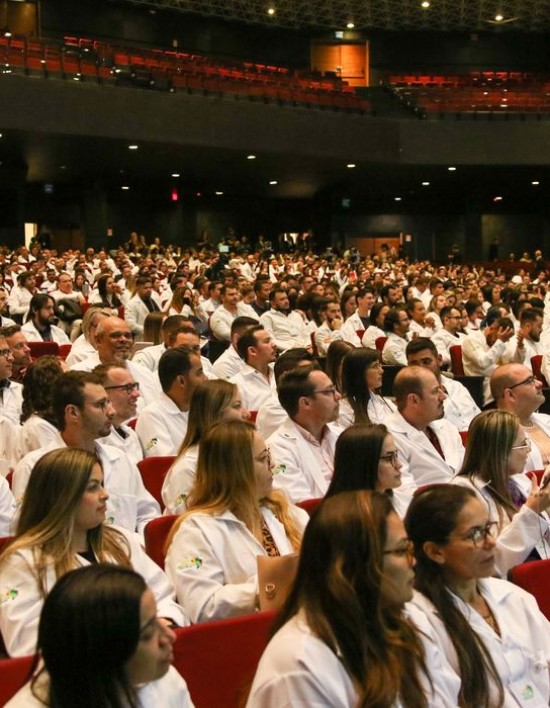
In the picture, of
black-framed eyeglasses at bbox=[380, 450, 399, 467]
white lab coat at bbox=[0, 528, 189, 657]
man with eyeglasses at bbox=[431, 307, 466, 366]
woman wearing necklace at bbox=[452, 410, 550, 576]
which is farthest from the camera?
man with eyeglasses at bbox=[431, 307, 466, 366]

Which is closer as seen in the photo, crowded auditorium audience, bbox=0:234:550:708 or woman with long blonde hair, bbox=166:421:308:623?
crowded auditorium audience, bbox=0:234:550:708

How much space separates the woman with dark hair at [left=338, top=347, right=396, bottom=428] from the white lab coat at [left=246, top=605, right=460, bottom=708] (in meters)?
3.57

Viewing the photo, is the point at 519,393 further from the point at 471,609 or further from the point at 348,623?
the point at 348,623

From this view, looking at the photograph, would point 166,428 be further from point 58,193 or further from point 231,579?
point 58,193

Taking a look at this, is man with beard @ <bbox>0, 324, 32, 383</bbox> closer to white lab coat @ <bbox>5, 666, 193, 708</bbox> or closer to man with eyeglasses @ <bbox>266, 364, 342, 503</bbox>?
man with eyeglasses @ <bbox>266, 364, 342, 503</bbox>

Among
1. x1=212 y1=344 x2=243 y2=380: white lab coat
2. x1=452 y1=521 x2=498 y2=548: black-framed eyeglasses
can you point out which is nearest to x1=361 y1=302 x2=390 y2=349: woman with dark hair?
x1=212 y1=344 x2=243 y2=380: white lab coat

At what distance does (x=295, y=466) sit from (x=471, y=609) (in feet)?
6.67

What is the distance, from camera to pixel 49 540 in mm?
2971

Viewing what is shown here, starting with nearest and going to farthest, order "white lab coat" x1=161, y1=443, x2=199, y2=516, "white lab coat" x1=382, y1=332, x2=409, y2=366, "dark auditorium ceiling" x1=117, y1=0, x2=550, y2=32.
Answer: "white lab coat" x1=161, y1=443, x2=199, y2=516 → "white lab coat" x1=382, y1=332, x2=409, y2=366 → "dark auditorium ceiling" x1=117, y1=0, x2=550, y2=32

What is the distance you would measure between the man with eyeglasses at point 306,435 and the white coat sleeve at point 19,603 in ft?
6.25

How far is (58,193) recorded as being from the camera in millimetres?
28703

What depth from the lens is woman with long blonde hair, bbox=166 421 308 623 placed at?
329cm

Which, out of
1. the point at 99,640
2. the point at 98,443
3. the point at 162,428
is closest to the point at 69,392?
the point at 98,443

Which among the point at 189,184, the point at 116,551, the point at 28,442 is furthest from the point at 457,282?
the point at 116,551
